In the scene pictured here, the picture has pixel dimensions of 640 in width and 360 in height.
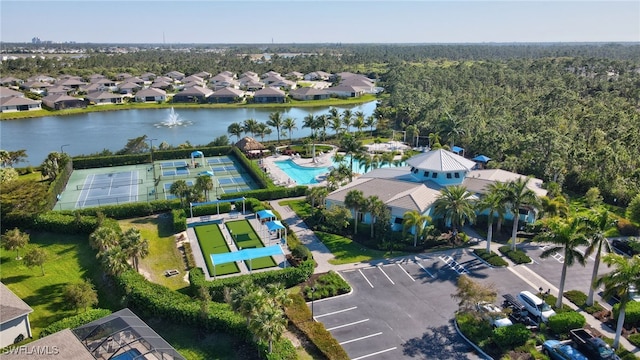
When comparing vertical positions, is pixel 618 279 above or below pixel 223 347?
above

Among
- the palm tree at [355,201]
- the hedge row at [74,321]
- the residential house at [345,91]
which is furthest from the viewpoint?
the residential house at [345,91]

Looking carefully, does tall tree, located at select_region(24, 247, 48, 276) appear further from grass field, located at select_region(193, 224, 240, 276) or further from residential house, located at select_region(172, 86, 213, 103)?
residential house, located at select_region(172, 86, 213, 103)

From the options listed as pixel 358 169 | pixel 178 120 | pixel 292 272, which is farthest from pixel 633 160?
pixel 178 120

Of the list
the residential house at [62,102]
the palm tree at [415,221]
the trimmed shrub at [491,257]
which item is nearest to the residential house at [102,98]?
the residential house at [62,102]

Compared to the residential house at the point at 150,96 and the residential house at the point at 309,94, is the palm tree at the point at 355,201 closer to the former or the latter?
the residential house at the point at 309,94

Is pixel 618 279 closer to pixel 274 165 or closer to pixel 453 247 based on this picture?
pixel 453 247

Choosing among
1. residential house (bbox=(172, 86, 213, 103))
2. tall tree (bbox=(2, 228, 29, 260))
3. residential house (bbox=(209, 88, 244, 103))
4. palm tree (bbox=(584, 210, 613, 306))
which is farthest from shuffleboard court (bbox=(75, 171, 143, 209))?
residential house (bbox=(209, 88, 244, 103))

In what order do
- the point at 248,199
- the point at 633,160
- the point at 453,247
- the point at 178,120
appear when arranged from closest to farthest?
the point at 453,247
the point at 248,199
the point at 633,160
the point at 178,120

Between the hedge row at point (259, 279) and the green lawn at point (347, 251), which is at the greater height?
the hedge row at point (259, 279)
